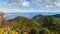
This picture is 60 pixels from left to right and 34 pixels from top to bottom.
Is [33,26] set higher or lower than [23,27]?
lower

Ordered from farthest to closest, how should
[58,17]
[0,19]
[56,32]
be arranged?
[58,17]
[56,32]
[0,19]

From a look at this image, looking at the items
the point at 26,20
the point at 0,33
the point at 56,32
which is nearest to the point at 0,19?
the point at 0,33

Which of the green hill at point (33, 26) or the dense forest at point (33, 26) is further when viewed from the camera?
the green hill at point (33, 26)

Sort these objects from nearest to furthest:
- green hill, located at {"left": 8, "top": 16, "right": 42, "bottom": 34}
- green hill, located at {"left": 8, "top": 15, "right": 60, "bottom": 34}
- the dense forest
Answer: green hill, located at {"left": 8, "top": 16, "right": 42, "bottom": 34} < the dense forest < green hill, located at {"left": 8, "top": 15, "right": 60, "bottom": 34}

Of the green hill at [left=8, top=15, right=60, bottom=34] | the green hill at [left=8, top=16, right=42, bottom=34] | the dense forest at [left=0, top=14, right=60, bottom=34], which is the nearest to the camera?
the green hill at [left=8, top=16, right=42, bottom=34]

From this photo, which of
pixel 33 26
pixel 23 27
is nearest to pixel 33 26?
pixel 33 26

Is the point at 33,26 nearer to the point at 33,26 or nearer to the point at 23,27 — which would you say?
the point at 33,26

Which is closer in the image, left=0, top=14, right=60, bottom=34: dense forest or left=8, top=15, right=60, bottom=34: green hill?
left=0, top=14, right=60, bottom=34: dense forest

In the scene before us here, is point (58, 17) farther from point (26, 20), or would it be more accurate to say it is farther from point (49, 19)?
point (26, 20)

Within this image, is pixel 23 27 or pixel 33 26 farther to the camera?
pixel 33 26

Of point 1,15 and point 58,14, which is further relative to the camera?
point 58,14

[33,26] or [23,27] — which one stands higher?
[23,27]
